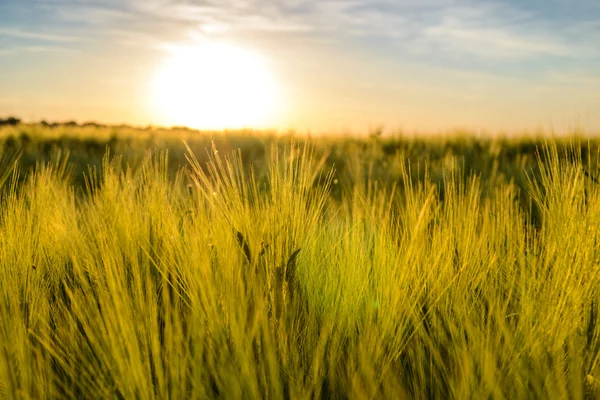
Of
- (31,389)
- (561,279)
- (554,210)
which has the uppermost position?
(554,210)

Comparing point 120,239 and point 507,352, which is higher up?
point 120,239

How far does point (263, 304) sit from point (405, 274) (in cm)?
38

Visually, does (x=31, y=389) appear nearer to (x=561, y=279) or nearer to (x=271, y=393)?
(x=271, y=393)

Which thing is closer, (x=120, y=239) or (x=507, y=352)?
(x=507, y=352)

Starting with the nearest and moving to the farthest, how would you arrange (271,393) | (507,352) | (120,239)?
(271,393), (507,352), (120,239)

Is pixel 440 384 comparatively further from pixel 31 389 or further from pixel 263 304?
pixel 31 389

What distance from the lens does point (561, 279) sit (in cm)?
140

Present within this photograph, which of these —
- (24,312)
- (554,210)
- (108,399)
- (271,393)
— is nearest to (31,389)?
(108,399)

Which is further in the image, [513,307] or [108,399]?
[513,307]

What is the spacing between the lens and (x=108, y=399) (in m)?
1.21

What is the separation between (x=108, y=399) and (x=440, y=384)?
0.66 meters

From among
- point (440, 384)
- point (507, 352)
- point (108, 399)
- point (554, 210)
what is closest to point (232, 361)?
point (108, 399)

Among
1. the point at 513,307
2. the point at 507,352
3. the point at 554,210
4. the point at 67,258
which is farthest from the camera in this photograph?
the point at 67,258

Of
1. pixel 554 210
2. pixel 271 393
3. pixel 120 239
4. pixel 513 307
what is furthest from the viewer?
pixel 120 239
